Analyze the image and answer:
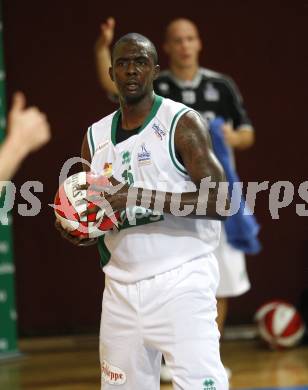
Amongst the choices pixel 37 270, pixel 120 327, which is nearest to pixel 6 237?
pixel 37 270

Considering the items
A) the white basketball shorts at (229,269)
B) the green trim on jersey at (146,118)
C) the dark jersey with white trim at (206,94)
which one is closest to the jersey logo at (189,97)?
the dark jersey with white trim at (206,94)

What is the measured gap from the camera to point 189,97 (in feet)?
19.5

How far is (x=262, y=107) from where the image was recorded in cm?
730

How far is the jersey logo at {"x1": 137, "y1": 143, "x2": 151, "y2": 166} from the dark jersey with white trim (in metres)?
2.23

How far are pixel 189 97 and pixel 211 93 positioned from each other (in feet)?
0.55

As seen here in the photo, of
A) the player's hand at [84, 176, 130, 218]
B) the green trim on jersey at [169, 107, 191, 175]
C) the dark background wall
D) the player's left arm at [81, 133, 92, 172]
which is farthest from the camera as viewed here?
the dark background wall

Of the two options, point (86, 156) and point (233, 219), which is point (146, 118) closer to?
point (86, 156)

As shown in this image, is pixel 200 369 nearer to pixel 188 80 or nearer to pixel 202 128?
pixel 202 128

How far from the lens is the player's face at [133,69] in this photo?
12.3ft

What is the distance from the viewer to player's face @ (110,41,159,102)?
374 centimetres

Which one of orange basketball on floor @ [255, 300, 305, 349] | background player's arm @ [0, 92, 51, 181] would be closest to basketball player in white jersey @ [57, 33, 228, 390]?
background player's arm @ [0, 92, 51, 181]

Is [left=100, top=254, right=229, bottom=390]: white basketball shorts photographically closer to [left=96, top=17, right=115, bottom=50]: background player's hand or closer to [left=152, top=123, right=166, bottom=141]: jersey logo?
[left=152, top=123, right=166, bottom=141]: jersey logo

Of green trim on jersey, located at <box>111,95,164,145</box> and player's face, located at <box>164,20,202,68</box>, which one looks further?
player's face, located at <box>164,20,202,68</box>

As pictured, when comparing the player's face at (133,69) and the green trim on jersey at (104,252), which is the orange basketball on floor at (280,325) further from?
the player's face at (133,69)
